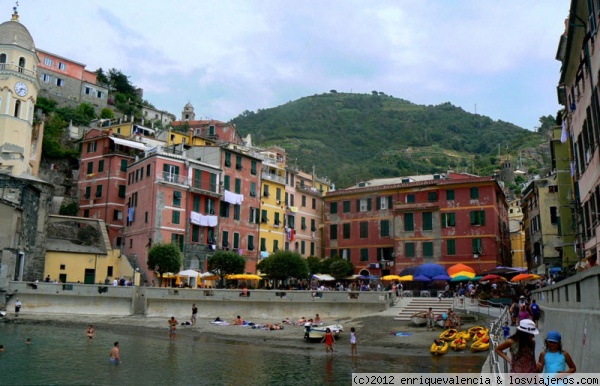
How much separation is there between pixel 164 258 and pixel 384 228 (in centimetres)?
2605

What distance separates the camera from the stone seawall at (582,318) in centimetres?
1054

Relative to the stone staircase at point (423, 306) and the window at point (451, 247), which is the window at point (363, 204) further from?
the stone staircase at point (423, 306)

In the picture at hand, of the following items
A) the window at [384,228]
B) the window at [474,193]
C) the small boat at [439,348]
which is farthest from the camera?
the window at [384,228]

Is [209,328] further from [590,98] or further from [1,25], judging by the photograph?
[1,25]

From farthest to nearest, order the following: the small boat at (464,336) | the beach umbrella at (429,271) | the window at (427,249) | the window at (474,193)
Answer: the window at (427,249) → the window at (474,193) → the beach umbrella at (429,271) → the small boat at (464,336)

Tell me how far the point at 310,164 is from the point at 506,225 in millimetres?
68480

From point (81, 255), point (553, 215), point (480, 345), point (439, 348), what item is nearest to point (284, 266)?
point (81, 255)

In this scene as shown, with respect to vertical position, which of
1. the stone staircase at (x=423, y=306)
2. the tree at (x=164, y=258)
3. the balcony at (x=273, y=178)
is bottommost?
the stone staircase at (x=423, y=306)

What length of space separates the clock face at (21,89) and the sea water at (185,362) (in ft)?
102

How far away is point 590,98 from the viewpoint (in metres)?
19.1

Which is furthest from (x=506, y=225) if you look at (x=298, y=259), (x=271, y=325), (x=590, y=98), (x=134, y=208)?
(x=590, y=98)

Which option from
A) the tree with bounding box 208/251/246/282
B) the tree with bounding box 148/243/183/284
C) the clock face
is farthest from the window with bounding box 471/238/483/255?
the clock face

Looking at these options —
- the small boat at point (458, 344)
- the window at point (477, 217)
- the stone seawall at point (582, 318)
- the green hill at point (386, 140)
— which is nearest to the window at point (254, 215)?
the window at point (477, 217)

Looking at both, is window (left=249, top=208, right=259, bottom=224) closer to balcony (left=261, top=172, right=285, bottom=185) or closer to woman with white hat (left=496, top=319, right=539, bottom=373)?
balcony (left=261, top=172, right=285, bottom=185)
